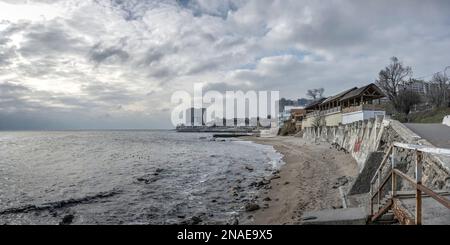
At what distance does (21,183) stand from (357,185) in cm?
2083

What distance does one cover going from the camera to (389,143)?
15.1 m

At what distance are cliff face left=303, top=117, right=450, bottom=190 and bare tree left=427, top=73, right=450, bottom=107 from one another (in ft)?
62.5

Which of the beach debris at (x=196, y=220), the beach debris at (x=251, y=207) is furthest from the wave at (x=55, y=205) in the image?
the beach debris at (x=251, y=207)

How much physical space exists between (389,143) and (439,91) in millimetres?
38625

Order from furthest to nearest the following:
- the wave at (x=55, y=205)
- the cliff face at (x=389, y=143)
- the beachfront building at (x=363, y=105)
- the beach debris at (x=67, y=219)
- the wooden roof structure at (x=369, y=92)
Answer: the wooden roof structure at (x=369, y=92) < the beachfront building at (x=363, y=105) < the wave at (x=55, y=205) < the beach debris at (x=67, y=219) < the cliff face at (x=389, y=143)

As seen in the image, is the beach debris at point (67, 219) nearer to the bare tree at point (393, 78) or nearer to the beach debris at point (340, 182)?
the beach debris at point (340, 182)

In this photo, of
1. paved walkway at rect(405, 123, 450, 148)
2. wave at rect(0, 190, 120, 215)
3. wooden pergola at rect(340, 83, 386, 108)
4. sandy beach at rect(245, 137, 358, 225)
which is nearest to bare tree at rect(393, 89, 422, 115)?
wooden pergola at rect(340, 83, 386, 108)

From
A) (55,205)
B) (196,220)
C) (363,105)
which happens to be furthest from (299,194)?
(363,105)

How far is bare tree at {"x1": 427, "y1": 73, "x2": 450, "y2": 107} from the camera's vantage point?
140 feet

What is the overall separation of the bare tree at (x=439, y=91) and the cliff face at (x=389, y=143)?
19062mm

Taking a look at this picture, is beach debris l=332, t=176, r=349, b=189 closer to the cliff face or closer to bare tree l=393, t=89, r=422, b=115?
the cliff face

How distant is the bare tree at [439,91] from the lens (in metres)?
42.6

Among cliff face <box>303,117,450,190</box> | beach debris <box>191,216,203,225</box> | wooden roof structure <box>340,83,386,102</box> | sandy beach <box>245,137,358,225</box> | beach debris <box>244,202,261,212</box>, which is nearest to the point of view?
cliff face <box>303,117,450,190</box>
